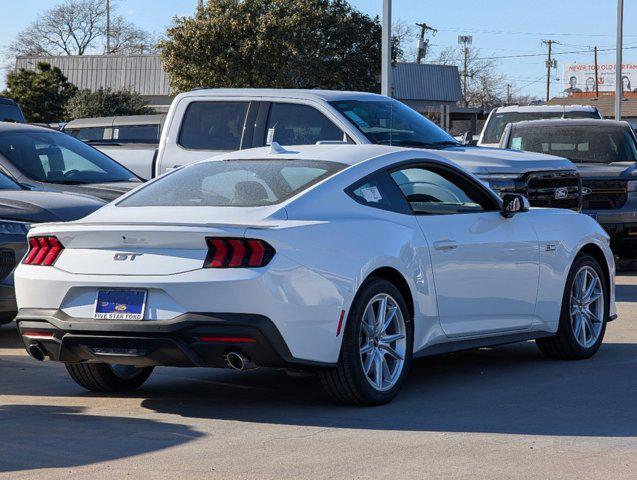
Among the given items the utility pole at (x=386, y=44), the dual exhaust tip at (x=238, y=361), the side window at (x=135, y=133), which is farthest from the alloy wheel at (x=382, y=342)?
the utility pole at (x=386, y=44)

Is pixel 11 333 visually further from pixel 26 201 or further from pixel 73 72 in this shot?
pixel 73 72

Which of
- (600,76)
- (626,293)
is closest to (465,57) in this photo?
(600,76)

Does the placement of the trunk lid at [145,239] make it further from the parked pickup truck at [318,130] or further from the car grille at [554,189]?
the car grille at [554,189]

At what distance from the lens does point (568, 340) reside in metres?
9.49

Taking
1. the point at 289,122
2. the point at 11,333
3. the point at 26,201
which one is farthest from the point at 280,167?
the point at 289,122

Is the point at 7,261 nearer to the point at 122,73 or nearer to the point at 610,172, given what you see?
the point at 610,172

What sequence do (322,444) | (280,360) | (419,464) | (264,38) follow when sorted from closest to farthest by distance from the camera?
(419,464)
(322,444)
(280,360)
(264,38)

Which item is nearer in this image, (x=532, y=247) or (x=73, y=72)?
(x=532, y=247)

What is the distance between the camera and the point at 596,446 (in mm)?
6539

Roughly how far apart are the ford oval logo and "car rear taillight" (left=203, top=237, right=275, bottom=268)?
7844 millimetres

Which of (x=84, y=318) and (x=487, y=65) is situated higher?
(x=487, y=65)

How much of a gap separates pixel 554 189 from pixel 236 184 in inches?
278

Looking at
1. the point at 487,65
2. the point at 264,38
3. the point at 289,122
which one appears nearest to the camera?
the point at 289,122

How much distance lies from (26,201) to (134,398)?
134 inches
